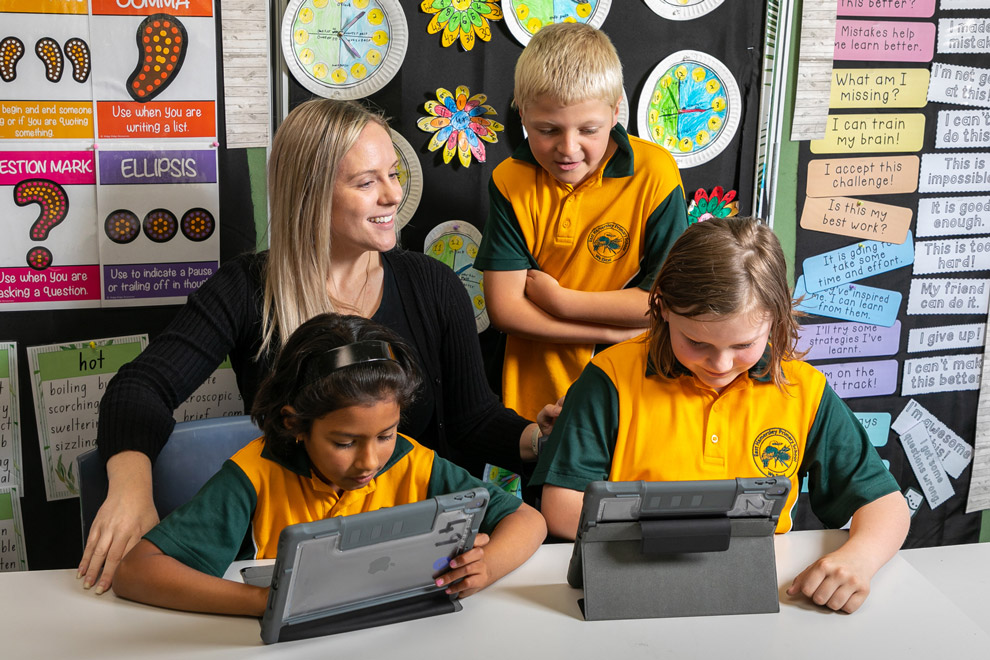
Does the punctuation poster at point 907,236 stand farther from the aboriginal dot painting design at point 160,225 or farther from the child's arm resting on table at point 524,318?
the aboriginal dot painting design at point 160,225

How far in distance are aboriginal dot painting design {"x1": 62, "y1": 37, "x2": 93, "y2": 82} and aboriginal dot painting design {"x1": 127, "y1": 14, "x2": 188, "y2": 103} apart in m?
0.09

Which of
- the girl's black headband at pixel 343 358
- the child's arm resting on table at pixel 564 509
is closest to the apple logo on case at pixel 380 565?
the girl's black headband at pixel 343 358

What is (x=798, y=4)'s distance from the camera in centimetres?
241

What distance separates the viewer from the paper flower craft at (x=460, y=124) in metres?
2.22

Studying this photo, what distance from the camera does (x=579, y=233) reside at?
1.90 metres

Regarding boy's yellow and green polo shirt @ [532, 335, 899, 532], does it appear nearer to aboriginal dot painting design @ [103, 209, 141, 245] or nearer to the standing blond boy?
the standing blond boy

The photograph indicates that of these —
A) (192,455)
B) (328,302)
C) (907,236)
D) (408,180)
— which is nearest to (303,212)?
(328,302)

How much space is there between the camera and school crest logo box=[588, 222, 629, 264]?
1889 mm

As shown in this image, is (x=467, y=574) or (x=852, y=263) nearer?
(x=467, y=574)

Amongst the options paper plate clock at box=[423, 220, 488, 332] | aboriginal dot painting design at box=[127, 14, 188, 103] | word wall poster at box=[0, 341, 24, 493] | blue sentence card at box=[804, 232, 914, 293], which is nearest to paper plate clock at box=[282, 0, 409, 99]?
aboriginal dot painting design at box=[127, 14, 188, 103]

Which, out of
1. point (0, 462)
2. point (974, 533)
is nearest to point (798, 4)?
point (974, 533)

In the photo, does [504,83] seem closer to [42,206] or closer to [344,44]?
[344,44]

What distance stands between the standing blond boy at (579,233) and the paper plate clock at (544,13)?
1.40 feet

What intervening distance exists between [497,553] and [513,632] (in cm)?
14
